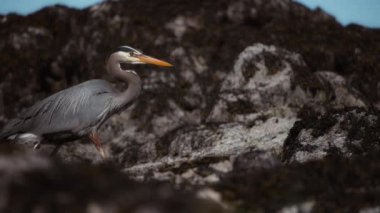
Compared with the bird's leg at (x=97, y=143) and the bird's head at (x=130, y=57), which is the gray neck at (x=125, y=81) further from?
the bird's leg at (x=97, y=143)

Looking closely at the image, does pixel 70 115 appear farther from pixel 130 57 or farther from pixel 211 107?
pixel 211 107

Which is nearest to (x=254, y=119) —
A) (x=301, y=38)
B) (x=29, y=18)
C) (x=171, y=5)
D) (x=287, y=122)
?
A: (x=287, y=122)

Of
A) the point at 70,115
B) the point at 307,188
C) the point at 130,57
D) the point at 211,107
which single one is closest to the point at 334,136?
the point at 130,57

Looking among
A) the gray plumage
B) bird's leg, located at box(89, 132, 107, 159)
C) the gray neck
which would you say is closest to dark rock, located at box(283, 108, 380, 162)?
the gray neck

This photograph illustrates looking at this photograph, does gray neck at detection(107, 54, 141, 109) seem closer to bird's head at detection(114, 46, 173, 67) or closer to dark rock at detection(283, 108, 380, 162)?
bird's head at detection(114, 46, 173, 67)

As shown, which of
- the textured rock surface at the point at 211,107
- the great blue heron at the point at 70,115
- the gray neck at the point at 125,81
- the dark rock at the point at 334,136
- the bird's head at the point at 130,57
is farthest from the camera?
the bird's head at the point at 130,57

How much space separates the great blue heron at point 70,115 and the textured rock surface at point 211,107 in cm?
65

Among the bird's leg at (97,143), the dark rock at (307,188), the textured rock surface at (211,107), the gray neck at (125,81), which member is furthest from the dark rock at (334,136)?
the dark rock at (307,188)

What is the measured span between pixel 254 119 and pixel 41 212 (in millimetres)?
11990

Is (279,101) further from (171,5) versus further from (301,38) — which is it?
(171,5)

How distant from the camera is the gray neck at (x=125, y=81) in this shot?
14219 millimetres

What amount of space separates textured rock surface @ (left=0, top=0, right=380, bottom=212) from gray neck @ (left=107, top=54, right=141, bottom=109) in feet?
4.33

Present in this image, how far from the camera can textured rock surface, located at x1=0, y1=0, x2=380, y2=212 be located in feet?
19.6

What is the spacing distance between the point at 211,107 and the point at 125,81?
16.6 ft
